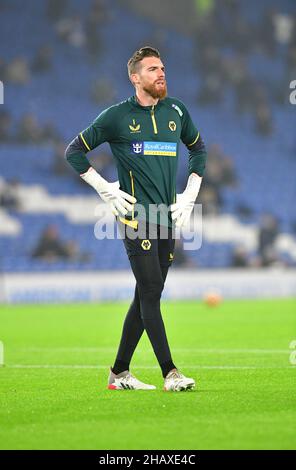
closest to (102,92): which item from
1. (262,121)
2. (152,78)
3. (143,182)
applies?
(262,121)

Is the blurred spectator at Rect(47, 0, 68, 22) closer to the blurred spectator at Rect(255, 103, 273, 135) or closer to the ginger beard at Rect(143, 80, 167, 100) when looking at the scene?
the blurred spectator at Rect(255, 103, 273, 135)

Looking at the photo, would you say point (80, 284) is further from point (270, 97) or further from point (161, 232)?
point (161, 232)

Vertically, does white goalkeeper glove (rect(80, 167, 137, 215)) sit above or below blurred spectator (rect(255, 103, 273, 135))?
below

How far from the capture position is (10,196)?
88.2 ft

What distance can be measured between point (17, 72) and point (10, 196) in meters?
6.46

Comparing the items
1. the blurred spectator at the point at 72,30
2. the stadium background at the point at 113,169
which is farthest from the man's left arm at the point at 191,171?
the blurred spectator at the point at 72,30

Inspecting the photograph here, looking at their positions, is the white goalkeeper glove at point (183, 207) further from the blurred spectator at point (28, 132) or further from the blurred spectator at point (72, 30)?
the blurred spectator at point (72, 30)

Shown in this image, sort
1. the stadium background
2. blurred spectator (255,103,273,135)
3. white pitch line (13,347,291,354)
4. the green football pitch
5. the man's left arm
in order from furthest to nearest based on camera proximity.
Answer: blurred spectator (255,103,273,135) → the stadium background → white pitch line (13,347,291,354) → the man's left arm → the green football pitch

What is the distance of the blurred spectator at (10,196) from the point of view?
87.5 feet

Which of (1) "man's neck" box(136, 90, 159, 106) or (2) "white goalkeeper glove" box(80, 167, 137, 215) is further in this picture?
(1) "man's neck" box(136, 90, 159, 106)

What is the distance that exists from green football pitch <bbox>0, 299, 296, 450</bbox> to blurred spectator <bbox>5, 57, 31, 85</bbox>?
17190 millimetres

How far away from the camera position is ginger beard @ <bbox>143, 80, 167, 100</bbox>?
767 cm

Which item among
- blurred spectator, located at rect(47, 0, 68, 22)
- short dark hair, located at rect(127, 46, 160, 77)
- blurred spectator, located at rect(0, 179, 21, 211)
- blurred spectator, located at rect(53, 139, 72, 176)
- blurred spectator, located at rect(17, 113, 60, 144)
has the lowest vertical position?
short dark hair, located at rect(127, 46, 160, 77)

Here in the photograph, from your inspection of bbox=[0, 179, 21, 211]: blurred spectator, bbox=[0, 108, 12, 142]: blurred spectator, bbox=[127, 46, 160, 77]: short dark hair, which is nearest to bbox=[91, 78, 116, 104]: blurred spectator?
bbox=[0, 108, 12, 142]: blurred spectator
